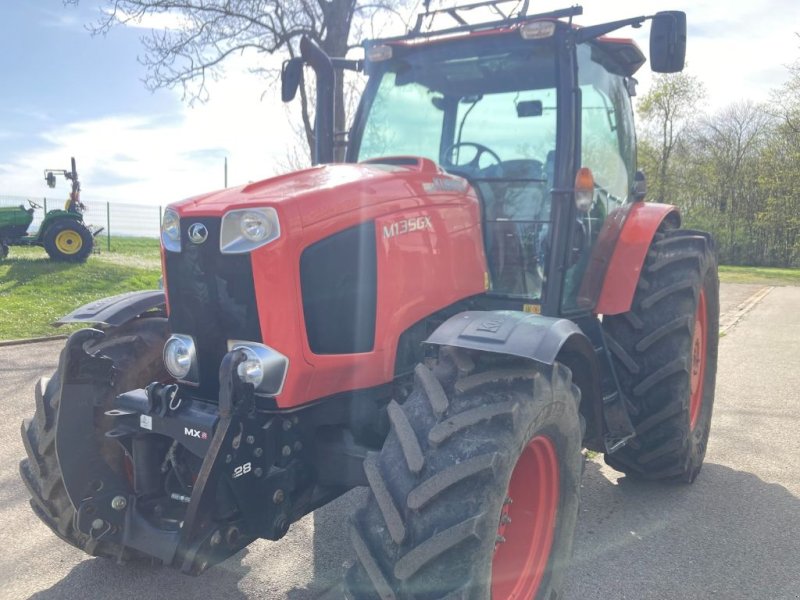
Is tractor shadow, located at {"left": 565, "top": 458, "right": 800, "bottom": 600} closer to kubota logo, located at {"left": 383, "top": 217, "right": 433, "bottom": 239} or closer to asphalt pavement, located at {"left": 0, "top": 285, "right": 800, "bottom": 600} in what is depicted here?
asphalt pavement, located at {"left": 0, "top": 285, "right": 800, "bottom": 600}

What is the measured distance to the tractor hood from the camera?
2420 mm

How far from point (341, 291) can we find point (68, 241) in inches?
597

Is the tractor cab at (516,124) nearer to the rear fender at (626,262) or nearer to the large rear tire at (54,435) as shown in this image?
the rear fender at (626,262)

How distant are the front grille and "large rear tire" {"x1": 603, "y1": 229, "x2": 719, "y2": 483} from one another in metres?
2.21

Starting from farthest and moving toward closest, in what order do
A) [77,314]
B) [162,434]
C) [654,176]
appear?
[654,176] → [77,314] → [162,434]

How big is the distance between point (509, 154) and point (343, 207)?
4.28ft

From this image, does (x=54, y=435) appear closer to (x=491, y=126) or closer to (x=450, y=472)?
(x=450, y=472)

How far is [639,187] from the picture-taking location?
14.9ft

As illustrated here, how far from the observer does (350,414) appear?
105 inches

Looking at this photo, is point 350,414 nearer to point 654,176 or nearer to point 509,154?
point 509,154

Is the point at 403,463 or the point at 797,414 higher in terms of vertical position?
the point at 403,463

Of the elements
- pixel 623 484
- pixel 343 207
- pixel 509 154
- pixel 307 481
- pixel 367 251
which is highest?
pixel 509 154

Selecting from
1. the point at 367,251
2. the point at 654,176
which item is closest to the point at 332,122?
the point at 367,251

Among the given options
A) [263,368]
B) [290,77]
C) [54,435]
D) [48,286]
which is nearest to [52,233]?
[48,286]
